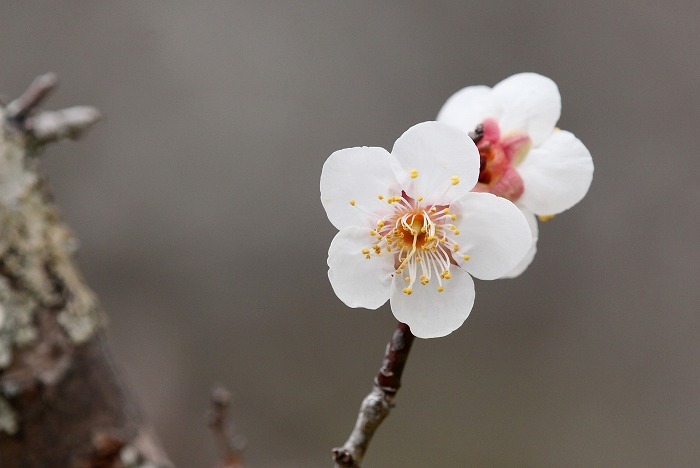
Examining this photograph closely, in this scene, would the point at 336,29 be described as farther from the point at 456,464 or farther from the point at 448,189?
the point at 448,189

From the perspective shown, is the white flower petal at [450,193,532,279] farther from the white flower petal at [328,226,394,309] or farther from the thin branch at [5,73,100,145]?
the thin branch at [5,73,100,145]

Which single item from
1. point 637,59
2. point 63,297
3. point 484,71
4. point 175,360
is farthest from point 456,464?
point 63,297

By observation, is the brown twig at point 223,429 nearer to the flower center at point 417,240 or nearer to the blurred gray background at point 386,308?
Result: the flower center at point 417,240

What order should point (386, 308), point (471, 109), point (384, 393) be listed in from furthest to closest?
point (386, 308), point (471, 109), point (384, 393)

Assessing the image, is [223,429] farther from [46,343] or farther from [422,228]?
[422,228]

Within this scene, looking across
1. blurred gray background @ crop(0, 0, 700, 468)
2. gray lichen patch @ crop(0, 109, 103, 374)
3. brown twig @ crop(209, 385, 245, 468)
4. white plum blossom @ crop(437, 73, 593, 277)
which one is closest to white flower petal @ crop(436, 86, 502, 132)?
white plum blossom @ crop(437, 73, 593, 277)

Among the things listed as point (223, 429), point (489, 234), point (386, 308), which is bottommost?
point (223, 429)

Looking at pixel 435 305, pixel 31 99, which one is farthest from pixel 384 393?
pixel 31 99
